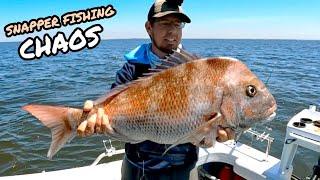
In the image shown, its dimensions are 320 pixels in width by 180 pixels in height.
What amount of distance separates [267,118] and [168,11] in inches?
45.6

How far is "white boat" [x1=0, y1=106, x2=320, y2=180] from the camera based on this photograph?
4.07 m

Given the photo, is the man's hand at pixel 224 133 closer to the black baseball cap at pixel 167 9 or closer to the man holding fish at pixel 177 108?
the man holding fish at pixel 177 108

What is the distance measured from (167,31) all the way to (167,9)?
0.18m

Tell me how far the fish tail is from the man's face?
0.96 metres

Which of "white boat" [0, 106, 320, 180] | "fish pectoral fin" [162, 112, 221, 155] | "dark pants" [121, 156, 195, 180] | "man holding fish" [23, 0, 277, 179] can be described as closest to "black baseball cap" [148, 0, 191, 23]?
"man holding fish" [23, 0, 277, 179]

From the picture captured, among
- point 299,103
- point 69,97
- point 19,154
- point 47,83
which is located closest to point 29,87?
point 47,83

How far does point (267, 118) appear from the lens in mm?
2465

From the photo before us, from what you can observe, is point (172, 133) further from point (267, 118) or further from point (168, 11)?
point (168, 11)

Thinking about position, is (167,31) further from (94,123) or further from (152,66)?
(94,123)

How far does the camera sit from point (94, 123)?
250 cm

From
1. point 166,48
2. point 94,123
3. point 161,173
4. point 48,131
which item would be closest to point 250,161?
point 161,173

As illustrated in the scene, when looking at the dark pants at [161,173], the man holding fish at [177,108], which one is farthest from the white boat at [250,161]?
the man holding fish at [177,108]

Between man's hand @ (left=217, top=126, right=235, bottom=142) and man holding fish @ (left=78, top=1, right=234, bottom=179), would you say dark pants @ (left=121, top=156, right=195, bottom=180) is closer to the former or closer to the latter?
man holding fish @ (left=78, top=1, right=234, bottom=179)

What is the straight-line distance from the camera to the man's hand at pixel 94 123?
8.20 feet
